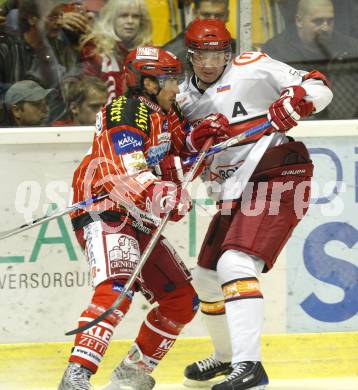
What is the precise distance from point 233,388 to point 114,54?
1.87m

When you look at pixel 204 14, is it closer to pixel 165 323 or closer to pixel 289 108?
pixel 289 108

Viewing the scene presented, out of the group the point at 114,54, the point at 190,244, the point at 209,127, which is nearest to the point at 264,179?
the point at 209,127

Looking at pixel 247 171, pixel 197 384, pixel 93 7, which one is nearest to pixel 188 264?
pixel 197 384

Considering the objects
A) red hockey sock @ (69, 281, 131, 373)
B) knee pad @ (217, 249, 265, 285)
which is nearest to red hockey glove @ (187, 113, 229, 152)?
knee pad @ (217, 249, 265, 285)

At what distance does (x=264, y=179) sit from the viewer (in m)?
4.65

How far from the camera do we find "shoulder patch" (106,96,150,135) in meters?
4.39

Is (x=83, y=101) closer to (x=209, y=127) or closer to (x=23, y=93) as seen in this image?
(x=23, y=93)

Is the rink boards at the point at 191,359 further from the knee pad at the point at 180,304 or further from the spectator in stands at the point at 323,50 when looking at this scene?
the spectator in stands at the point at 323,50

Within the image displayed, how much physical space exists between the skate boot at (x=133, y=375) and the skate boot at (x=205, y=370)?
0.34 metres

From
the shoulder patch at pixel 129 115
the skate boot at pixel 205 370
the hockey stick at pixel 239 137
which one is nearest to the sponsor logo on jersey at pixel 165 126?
the shoulder patch at pixel 129 115

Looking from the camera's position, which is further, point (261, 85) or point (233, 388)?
point (261, 85)

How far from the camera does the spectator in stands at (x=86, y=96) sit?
5371 mm

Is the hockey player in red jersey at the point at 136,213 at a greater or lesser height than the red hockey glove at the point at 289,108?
lesser

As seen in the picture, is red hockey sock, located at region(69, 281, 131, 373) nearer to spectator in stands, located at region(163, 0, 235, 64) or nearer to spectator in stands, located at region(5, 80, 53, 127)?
spectator in stands, located at region(5, 80, 53, 127)
